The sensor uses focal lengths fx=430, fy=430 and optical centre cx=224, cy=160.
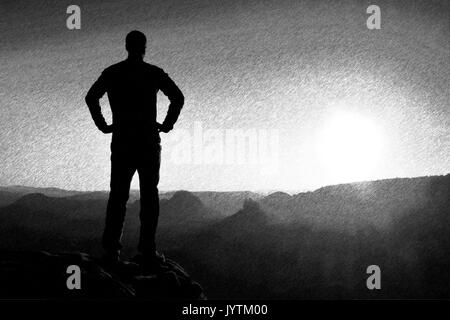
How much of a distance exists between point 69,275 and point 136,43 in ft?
12.3

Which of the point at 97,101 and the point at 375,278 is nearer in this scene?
the point at 97,101

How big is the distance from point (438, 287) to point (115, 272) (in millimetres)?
171356

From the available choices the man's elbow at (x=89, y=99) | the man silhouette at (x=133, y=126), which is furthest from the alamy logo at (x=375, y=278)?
the man's elbow at (x=89, y=99)

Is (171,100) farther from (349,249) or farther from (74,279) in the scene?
(349,249)

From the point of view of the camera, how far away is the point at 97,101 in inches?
272

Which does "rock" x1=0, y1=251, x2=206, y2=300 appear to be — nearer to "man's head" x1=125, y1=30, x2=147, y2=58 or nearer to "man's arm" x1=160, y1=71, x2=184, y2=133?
"man's arm" x1=160, y1=71, x2=184, y2=133

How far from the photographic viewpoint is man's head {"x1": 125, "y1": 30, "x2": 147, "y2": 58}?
6633mm

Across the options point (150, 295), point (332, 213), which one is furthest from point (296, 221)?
point (150, 295)

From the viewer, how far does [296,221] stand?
653ft

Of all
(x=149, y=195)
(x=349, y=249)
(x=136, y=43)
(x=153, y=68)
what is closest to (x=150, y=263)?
(x=149, y=195)

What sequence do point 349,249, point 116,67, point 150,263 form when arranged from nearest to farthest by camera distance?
point 116,67
point 150,263
point 349,249

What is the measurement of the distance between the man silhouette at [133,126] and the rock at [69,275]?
1.31ft
